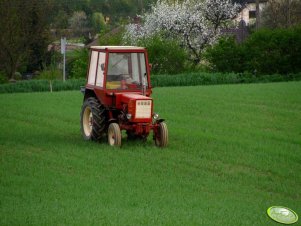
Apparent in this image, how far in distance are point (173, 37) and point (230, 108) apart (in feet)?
113

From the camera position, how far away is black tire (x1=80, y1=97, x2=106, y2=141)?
713 inches

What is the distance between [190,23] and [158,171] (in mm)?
45367

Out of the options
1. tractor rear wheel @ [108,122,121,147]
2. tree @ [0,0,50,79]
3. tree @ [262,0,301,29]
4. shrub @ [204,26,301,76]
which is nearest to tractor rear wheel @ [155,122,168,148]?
tractor rear wheel @ [108,122,121,147]

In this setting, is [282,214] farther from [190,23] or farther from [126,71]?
[190,23]

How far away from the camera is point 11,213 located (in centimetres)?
1123

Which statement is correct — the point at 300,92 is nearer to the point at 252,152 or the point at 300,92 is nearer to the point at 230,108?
the point at 230,108

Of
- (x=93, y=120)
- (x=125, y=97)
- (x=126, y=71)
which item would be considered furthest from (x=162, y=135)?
(x=126, y=71)

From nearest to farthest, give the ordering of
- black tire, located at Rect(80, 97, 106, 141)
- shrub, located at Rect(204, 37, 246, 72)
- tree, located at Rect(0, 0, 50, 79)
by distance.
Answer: black tire, located at Rect(80, 97, 106, 141) < shrub, located at Rect(204, 37, 246, 72) < tree, located at Rect(0, 0, 50, 79)

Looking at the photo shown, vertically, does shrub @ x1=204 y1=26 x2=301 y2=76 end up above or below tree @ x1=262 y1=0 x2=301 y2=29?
below

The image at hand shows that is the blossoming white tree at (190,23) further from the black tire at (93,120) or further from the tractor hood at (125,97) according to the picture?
the tractor hood at (125,97)

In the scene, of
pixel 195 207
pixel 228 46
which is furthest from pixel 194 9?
pixel 195 207

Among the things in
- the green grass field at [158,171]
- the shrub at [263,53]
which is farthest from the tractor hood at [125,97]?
the shrub at [263,53]

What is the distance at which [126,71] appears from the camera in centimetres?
1856

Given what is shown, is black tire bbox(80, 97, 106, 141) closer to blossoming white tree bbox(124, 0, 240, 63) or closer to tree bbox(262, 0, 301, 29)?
blossoming white tree bbox(124, 0, 240, 63)
